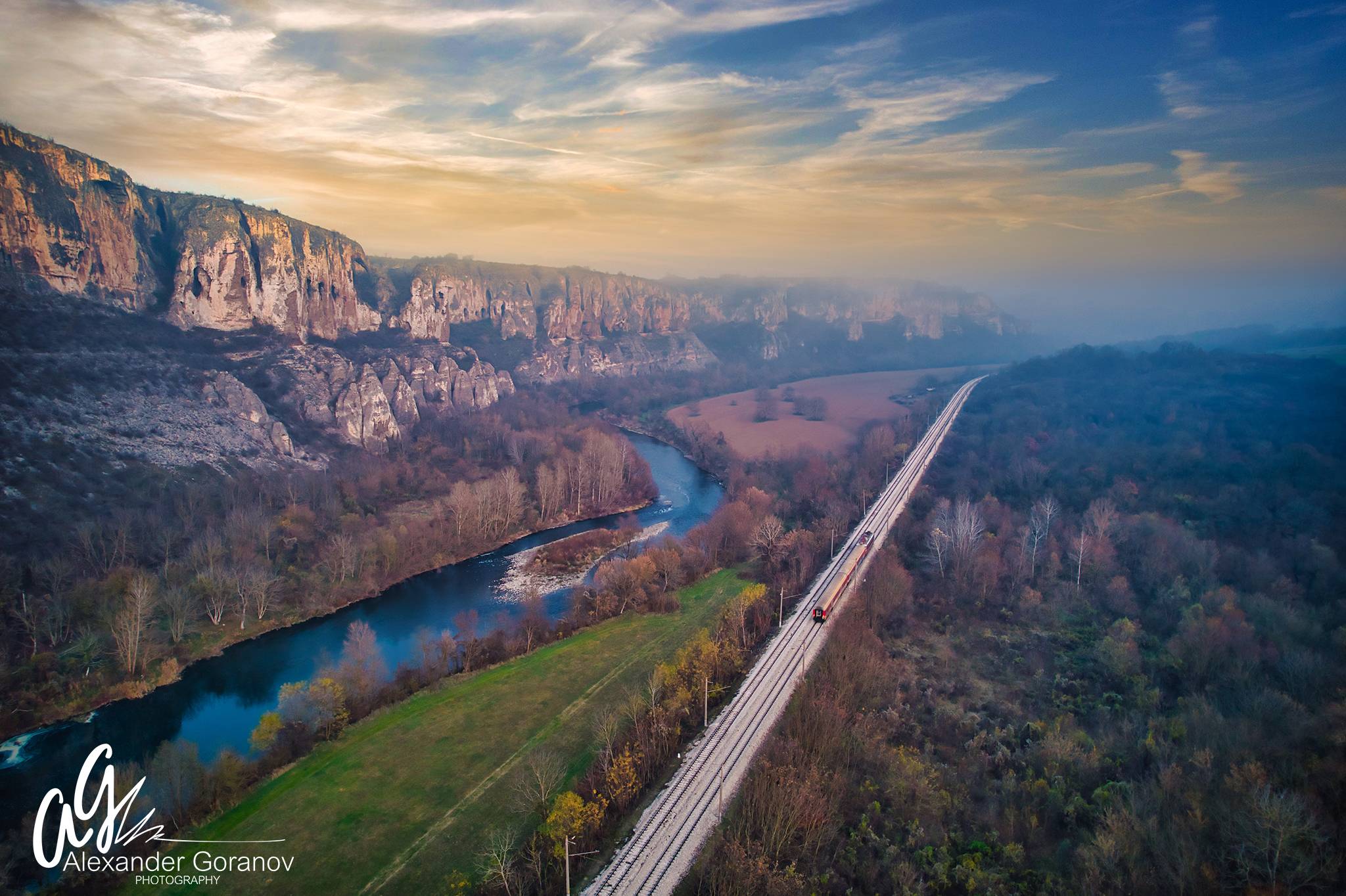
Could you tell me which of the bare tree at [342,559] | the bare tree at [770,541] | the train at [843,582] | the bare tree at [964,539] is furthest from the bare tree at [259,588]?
the bare tree at [964,539]

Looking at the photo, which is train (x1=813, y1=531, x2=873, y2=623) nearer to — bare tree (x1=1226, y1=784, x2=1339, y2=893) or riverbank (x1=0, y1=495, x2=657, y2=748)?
bare tree (x1=1226, y1=784, x2=1339, y2=893)

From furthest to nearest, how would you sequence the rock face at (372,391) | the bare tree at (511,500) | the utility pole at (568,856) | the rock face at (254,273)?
the rock face at (372,391)
the rock face at (254,273)
the bare tree at (511,500)
the utility pole at (568,856)

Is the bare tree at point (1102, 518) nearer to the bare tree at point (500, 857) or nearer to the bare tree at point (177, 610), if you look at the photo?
the bare tree at point (500, 857)

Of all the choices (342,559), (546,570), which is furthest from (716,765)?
(342,559)

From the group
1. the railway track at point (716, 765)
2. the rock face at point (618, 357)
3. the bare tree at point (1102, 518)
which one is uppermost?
the rock face at point (618, 357)

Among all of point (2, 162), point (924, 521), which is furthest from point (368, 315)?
point (924, 521)
